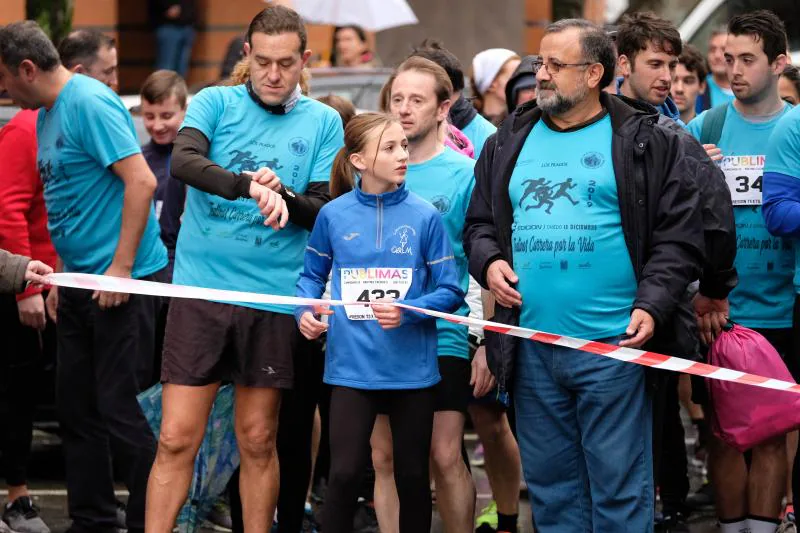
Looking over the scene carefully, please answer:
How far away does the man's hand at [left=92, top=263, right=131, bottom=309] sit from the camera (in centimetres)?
719

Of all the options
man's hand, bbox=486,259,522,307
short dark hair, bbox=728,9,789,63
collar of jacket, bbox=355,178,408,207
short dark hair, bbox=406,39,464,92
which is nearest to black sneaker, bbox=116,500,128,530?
collar of jacket, bbox=355,178,408,207

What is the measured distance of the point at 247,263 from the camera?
21.4ft

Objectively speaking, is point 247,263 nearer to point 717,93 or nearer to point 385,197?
point 385,197

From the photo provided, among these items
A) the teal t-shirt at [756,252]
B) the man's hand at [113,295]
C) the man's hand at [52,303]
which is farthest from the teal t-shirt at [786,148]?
the man's hand at [52,303]

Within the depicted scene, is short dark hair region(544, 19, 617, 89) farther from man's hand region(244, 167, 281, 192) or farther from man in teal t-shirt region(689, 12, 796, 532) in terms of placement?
man in teal t-shirt region(689, 12, 796, 532)

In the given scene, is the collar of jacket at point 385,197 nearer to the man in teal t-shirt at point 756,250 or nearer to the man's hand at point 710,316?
the man's hand at point 710,316

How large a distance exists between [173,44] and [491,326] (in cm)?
1276

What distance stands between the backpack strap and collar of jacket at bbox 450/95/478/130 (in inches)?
47.6

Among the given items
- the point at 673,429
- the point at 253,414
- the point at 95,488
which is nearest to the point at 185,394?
the point at 253,414

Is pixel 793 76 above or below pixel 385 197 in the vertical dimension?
above

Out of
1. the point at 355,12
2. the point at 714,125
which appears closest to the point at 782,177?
the point at 714,125

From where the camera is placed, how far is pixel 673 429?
8023 millimetres

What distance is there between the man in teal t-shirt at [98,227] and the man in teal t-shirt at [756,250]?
2.61 metres

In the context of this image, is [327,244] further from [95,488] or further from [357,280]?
[95,488]
